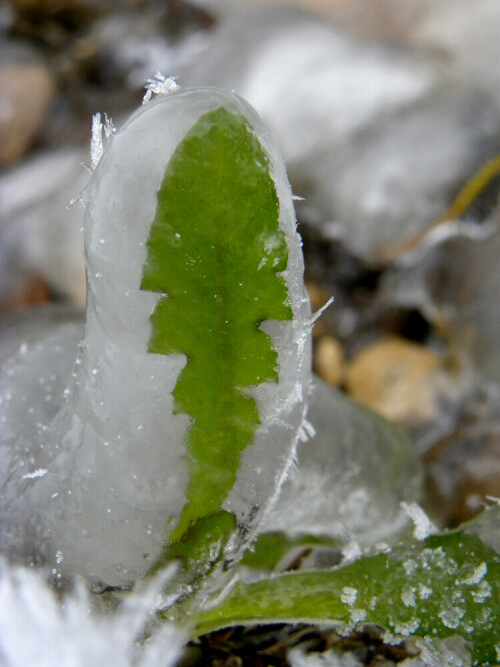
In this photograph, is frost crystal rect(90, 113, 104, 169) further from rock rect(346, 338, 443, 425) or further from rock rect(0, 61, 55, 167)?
rock rect(0, 61, 55, 167)

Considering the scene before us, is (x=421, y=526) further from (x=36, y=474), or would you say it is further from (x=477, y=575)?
(x=36, y=474)

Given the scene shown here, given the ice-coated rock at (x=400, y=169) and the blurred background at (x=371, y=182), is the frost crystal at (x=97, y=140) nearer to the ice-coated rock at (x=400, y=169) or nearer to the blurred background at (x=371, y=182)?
the blurred background at (x=371, y=182)

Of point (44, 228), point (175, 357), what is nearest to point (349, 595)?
point (175, 357)

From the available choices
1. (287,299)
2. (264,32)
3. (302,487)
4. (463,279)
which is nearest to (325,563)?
(302,487)

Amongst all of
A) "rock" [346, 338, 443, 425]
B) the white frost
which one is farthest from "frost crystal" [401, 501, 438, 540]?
"rock" [346, 338, 443, 425]

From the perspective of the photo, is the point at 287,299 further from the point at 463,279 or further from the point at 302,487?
the point at 463,279
